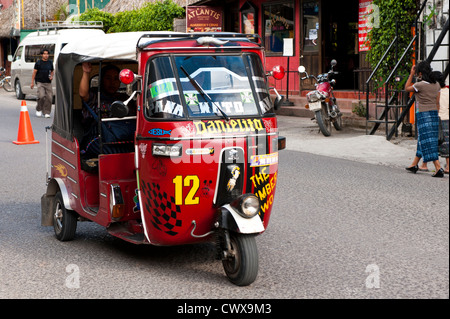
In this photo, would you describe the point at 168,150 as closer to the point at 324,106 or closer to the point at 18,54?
the point at 324,106

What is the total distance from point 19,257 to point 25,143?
873 centimetres

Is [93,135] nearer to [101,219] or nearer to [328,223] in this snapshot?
[101,219]

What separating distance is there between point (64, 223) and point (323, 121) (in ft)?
31.2

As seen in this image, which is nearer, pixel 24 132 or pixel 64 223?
pixel 64 223

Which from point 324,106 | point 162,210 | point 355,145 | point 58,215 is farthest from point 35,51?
point 162,210

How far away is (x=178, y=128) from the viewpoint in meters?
5.63

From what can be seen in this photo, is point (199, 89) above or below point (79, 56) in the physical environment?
below

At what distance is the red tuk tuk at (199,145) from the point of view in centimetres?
561

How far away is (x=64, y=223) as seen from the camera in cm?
714

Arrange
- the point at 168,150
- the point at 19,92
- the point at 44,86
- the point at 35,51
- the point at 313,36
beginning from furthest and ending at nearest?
the point at 19,92 < the point at 35,51 < the point at 313,36 < the point at 44,86 < the point at 168,150

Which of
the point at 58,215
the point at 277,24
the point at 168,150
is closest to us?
the point at 168,150

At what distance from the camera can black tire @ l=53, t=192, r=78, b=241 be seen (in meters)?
7.12

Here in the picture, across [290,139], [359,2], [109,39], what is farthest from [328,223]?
[359,2]
